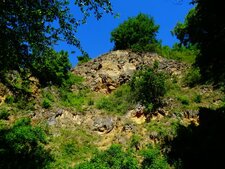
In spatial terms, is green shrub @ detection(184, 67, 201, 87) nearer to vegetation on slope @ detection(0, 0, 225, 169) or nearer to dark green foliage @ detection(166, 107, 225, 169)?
vegetation on slope @ detection(0, 0, 225, 169)

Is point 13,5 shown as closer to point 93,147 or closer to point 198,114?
point 93,147

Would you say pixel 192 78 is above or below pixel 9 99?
above

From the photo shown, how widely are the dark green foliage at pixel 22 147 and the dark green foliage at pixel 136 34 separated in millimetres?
18763

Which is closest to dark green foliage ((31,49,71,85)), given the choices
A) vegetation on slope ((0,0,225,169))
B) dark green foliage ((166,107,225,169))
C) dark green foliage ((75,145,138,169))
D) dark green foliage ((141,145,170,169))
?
vegetation on slope ((0,0,225,169))

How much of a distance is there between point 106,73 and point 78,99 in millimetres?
5393

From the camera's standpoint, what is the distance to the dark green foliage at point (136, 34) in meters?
39.4

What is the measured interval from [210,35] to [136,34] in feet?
81.6

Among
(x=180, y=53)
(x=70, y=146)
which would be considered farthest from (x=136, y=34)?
(x=70, y=146)

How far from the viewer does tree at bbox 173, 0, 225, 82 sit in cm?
1441

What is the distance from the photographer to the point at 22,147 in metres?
21.8

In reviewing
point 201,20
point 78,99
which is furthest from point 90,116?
point 201,20

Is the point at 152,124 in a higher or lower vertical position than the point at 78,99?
lower

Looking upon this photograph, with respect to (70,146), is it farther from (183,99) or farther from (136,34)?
(136,34)

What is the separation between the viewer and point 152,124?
25156 millimetres
